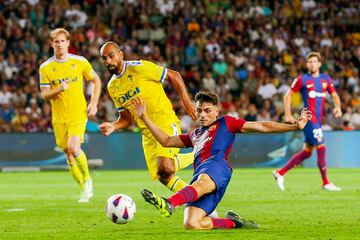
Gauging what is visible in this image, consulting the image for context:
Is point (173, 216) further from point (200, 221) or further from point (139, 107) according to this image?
point (139, 107)

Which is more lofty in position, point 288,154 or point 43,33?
point 43,33

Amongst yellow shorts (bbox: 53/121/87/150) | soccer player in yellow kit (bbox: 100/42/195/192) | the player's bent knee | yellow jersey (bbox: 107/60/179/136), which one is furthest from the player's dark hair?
yellow shorts (bbox: 53/121/87/150)

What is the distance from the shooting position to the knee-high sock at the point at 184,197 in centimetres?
908

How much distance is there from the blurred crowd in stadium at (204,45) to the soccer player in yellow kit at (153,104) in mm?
13343

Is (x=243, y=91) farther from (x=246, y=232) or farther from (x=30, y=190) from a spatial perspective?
(x=246, y=232)

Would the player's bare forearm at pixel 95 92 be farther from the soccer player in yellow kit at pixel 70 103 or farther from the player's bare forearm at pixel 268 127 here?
the player's bare forearm at pixel 268 127

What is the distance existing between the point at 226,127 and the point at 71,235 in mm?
1914

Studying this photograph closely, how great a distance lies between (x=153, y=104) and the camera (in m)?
11.7

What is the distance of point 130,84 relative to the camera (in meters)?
11.6

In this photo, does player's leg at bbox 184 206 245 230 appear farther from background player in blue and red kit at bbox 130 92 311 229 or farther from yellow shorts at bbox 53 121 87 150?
yellow shorts at bbox 53 121 87 150

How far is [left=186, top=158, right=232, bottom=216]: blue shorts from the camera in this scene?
964cm

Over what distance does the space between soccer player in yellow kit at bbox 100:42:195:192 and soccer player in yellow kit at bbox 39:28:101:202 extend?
1.94 metres

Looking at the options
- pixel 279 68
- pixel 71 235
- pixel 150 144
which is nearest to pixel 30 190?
pixel 150 144

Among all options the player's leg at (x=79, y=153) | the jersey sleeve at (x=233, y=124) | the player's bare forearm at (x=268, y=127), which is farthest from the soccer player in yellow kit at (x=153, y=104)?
the player's leg at (x=79, y=153)
